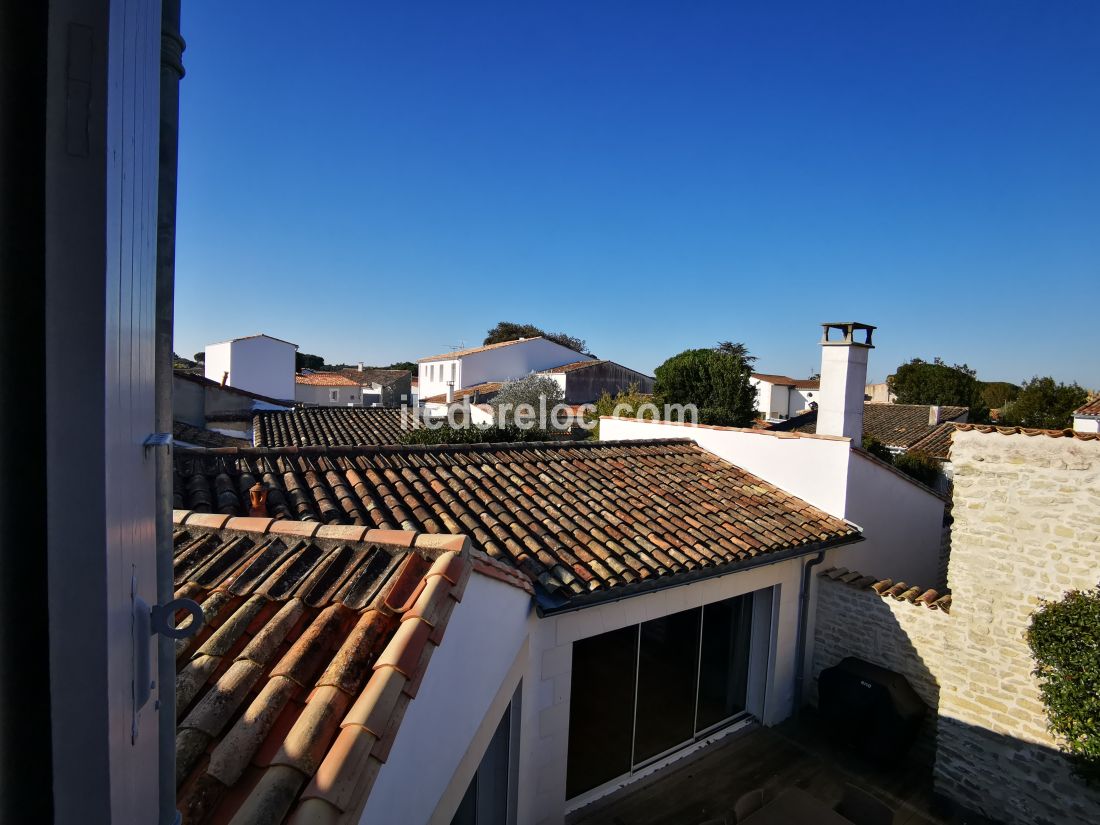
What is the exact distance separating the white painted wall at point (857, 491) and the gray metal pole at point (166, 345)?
1021cm

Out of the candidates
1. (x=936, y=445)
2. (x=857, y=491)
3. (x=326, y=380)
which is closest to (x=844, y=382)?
(x=857, y=491)

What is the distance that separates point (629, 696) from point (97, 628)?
25.9 ft

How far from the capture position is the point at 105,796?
3.07 feet

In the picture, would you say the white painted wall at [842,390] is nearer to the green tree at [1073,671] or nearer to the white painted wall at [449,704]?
the green tree at [1073,671]

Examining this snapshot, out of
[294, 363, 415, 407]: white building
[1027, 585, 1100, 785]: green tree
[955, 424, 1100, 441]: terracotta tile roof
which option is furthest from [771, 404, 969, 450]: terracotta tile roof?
[294, 363, 415, 407]: white building

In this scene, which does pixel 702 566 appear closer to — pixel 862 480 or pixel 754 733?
pixel 754 733

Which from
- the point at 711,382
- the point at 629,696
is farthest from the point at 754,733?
the point at 711,382

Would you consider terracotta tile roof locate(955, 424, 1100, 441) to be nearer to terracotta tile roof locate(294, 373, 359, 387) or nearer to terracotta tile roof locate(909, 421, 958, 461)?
terracotta tile roof locate(909, 421, 958, 461)

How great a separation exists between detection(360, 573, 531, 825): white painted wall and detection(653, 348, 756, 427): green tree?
820 inches

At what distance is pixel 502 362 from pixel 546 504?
34.3 meters

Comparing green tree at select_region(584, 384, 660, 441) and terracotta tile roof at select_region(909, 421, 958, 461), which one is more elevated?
green tree at select_region(584, 384, 660, 441)

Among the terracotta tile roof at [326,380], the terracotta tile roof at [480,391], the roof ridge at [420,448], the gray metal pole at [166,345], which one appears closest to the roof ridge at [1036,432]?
the roof ridge at [420,448]

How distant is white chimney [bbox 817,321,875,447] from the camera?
10750 mm

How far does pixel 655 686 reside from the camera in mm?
8391
